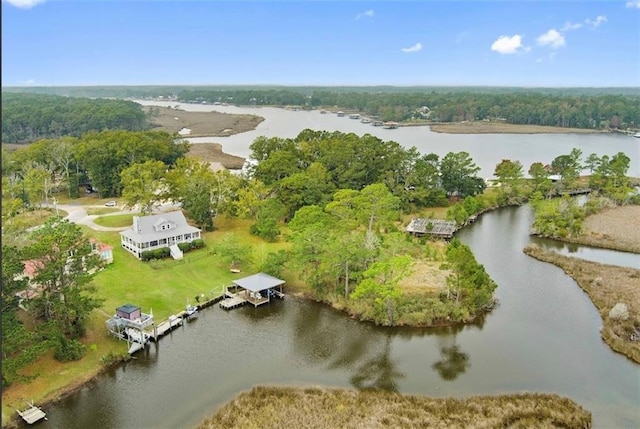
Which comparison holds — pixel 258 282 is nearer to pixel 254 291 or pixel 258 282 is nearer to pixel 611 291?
pixel 254 291

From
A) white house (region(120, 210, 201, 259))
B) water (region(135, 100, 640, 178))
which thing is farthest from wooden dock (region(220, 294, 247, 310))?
water (region(135, 100, 640, 178))

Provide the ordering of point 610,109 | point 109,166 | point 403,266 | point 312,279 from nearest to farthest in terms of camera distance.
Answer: point 403,266
point 312,279
point 109,166
point 610,109

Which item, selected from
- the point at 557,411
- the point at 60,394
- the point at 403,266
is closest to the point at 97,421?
the point at 60,394

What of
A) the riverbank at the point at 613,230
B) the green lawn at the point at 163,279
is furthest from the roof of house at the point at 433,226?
the green lawn at the point at 163,279

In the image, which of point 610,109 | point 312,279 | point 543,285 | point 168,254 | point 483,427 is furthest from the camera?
point 610,109

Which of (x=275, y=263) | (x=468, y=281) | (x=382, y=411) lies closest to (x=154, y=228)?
(x=275, y=263)

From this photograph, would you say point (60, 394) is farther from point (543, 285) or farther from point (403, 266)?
point (543, 285)
